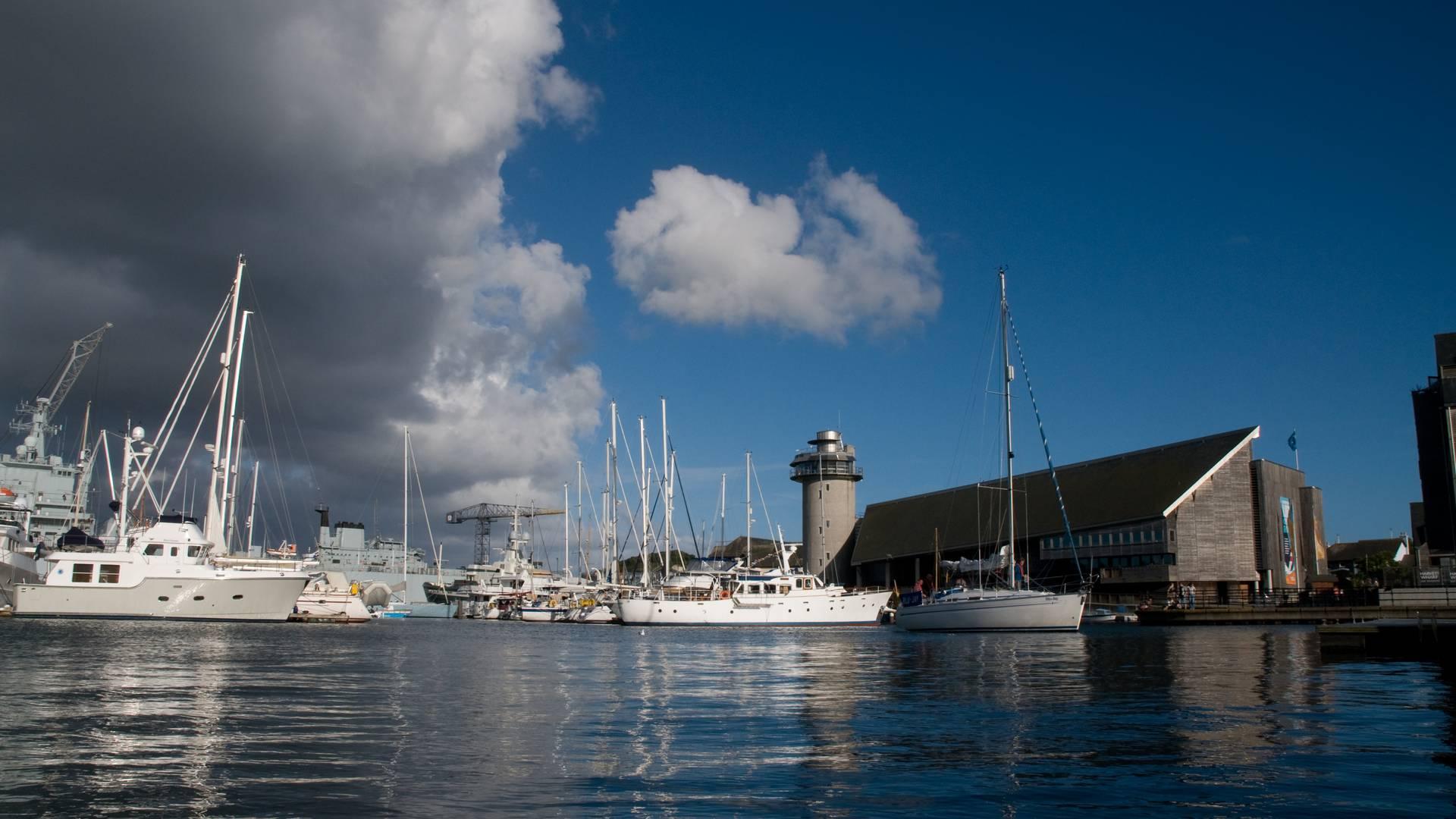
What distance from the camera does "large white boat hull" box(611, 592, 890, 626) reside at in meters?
67.1

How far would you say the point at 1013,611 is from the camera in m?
51.5

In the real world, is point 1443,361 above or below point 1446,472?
above

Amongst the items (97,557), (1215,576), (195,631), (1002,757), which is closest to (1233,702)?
(1002,757)

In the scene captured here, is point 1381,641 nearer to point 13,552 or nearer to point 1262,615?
point 1262,615

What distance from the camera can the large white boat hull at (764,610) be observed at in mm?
67125

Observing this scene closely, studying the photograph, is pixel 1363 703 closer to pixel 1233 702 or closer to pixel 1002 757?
pixel 1233 702

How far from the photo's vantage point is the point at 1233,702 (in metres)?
17.8

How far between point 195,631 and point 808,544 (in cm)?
7772

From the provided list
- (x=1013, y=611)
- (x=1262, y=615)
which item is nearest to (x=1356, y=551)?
(x=1262, y=615)

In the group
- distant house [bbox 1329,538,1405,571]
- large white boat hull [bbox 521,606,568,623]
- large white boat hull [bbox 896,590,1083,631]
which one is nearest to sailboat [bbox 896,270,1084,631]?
large white boat hull [bbox 896,590,1083,631]

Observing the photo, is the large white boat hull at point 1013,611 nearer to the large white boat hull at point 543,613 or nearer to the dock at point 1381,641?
the dock at point 1381,641

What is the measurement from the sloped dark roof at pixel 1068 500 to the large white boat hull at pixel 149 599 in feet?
152

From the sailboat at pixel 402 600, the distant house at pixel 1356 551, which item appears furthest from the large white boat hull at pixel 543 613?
the distant house at pixel 1356 551

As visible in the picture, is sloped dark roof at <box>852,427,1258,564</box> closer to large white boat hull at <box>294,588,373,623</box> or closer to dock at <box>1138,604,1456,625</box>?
dock at <box>1138,604,1456,625</box>
